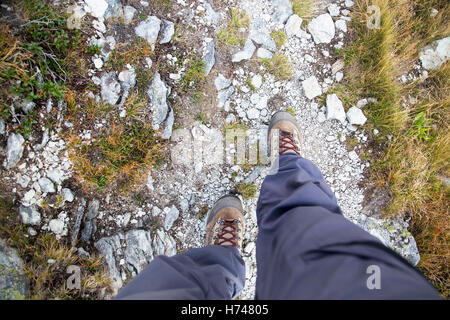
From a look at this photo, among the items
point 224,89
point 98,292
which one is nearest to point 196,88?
point 224,89

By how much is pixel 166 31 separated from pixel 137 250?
7.96 ft

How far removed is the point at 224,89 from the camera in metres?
3.11

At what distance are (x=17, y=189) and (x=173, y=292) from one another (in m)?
2.04

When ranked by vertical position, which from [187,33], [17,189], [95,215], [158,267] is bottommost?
[158,267]

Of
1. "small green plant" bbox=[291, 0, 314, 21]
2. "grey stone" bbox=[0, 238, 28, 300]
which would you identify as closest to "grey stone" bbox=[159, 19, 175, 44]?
"small green plant" bbox=[291, 0, 314, 21]

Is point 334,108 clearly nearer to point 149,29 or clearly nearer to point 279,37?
point 279,37

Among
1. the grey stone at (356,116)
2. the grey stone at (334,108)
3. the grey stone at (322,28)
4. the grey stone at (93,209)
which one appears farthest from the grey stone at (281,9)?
the grey stone at (93,209)

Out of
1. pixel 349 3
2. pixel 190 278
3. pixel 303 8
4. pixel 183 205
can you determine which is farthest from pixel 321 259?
pixel 349 3

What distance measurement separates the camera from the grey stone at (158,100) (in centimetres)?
292

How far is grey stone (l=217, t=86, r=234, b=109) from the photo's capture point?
3.09 m

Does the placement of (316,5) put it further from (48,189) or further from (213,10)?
(48,189)

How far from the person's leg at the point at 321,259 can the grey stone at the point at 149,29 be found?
221cm

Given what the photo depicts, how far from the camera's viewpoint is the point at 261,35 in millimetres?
3139

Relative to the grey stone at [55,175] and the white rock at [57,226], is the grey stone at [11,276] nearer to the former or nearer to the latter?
the white rock at [57,226]
